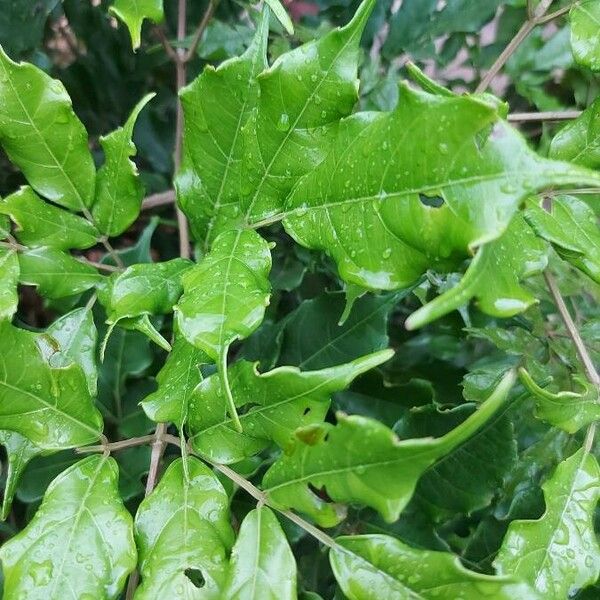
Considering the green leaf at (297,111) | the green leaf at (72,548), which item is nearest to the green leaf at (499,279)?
the green leaf at (297,111)

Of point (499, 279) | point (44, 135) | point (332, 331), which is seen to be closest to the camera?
point (499, 279)

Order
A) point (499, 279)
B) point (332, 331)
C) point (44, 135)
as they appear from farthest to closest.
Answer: point (332, 331)
point (44, 135)
point (499, 279)

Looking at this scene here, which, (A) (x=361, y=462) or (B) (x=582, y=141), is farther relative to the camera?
(B) (x=582, y=141)

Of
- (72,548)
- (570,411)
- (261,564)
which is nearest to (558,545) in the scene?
(570,411)

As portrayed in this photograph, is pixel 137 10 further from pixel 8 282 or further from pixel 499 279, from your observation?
pixel 499 279

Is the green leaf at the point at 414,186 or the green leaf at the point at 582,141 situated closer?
the green leaf at the point at 414,186

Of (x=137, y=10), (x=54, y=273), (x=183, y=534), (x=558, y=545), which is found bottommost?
(x=558, y=545)

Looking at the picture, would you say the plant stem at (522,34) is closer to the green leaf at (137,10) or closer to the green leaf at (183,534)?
the green leaf at (137,10)
